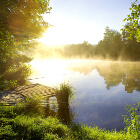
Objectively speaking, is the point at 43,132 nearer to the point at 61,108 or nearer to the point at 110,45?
the point at 61,108

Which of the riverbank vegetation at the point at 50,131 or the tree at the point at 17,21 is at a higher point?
the tree at the point at 17,21

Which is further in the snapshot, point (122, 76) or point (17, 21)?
point (122, 76)

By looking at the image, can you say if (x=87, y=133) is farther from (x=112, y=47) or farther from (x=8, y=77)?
(x=112, y=47)

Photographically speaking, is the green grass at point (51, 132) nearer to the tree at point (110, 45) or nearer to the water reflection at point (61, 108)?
the water reflection at point (61, 108)

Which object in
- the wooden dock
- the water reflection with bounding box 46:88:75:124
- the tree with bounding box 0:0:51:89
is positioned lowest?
the water reflection with bounding box 46:88:75:124

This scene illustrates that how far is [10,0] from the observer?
524 centimetres

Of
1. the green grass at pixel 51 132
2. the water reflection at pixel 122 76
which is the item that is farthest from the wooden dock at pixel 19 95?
the water reflection at pixel 122 76

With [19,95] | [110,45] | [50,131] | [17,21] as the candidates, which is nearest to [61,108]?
[50,131]

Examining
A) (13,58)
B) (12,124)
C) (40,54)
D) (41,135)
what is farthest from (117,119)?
(40,54)

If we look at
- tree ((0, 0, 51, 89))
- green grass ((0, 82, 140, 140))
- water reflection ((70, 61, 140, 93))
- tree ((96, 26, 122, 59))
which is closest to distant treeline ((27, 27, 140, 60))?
tree ((96, 26, 122, 59))

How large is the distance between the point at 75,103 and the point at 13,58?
382 inches

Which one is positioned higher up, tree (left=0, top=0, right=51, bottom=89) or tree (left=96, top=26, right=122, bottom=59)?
tree (left=96, top=26, right=122, bottom=59)

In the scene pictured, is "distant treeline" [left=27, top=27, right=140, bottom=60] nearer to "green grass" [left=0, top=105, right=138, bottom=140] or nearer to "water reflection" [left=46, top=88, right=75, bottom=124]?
"water reflection" [left=46, top=88, right=75, bottom=124]

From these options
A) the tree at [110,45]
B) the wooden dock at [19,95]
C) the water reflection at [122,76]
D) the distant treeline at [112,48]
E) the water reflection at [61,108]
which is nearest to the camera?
the water reflection at [61,108]
